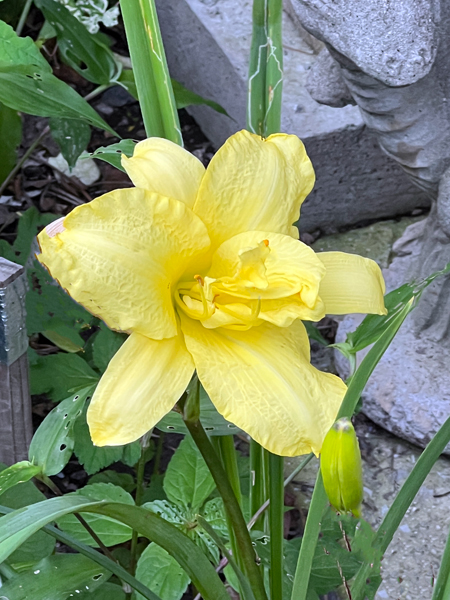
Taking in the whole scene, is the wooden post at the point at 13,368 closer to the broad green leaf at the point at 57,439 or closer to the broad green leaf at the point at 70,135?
the broad green leaf at the point at 57,439

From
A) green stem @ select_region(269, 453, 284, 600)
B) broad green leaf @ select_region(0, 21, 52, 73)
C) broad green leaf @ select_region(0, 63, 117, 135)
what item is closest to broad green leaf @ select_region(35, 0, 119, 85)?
broad green leaf @ select_region(0, 21, 52, 73)

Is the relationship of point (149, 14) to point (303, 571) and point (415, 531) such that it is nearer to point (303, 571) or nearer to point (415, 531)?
point (303, 571)

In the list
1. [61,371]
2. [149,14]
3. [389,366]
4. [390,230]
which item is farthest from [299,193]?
[390,230]

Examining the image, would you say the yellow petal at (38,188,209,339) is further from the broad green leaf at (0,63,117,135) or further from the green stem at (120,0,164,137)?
the broad green leaf at (0,63,117,135)

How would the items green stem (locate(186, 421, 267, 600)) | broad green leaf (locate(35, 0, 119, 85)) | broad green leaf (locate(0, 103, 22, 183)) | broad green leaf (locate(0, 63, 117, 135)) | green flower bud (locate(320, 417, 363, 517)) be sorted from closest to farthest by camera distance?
green flower bud (locate(320, 417, 363, 517))
green stem (locate(186, 421, 267, 600))
broad green leaf (locate(0, 63, 117, 135))
broad green leaf (locate(35, 0, 119, 85))
broad green leaf (locate(0, 103, 22, 183))

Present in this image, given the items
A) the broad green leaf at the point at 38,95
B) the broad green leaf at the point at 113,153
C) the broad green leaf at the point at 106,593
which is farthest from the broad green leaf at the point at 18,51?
the broad green leaf at the point at 106,593

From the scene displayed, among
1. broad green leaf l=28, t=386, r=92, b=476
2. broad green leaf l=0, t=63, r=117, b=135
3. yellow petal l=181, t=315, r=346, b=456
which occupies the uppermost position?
broad green leaf l=0, t=63, r=117, b=135
